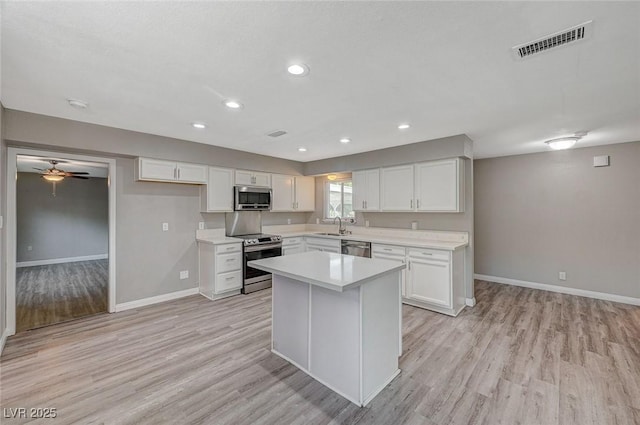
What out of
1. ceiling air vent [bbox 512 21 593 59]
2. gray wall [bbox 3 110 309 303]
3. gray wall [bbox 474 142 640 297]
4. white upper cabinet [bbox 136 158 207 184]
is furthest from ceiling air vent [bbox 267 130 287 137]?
gray wall [bbox 474 142 640 297]

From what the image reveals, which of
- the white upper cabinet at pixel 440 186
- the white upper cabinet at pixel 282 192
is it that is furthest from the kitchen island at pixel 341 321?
the white upper cabinet at pixel 282 192

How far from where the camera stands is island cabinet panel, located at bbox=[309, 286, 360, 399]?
2.07 m

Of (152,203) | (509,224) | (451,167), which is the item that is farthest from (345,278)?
(509,224)

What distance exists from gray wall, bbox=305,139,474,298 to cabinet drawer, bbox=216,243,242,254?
2.37m

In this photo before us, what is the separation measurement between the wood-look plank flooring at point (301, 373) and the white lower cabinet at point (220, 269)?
68cm

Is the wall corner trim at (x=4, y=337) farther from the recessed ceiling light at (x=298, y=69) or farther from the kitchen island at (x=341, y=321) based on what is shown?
the recessed ceiling light at (x=298, y=69)

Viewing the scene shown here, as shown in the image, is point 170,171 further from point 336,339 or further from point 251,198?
point 336,339

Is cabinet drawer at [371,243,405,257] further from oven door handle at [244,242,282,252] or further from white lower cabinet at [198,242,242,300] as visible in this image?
white lower cabinet at [198,242,242,300]

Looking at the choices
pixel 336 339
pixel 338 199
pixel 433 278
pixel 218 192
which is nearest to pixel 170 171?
pixel 218 192

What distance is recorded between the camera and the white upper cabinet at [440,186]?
13.1 feet

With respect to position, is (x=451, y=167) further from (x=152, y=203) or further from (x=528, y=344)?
(x=152, y=203)

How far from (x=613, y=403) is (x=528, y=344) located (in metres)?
0.90

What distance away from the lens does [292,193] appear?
596 cm

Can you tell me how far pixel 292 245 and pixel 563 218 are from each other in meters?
4.81
